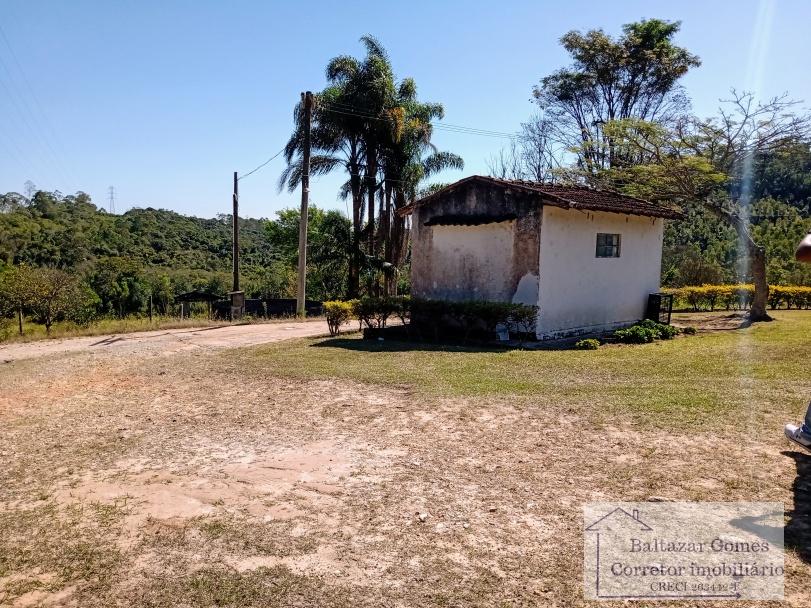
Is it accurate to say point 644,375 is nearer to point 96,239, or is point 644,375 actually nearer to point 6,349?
point 6,349

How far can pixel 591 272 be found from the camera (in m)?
15.3

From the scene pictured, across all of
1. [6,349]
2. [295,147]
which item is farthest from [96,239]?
[6,349]

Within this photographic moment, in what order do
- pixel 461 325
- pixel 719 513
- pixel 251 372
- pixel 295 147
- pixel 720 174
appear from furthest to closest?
pixel 295 147, pixel 720 174, pixel 461 325, pixel 251 372, pixel 719 513

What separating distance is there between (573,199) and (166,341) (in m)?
10.7

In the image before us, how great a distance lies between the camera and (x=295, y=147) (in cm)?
2495

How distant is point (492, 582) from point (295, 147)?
23366 millimetres

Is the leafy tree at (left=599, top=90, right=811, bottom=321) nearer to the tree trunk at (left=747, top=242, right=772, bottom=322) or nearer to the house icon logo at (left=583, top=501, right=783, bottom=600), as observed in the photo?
the tree trunk at (left=747, top=242, right=772, bottom=322)

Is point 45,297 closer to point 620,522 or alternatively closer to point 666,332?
point 666,332

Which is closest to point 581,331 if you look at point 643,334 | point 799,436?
point 643,334

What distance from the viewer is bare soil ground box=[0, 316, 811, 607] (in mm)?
3676

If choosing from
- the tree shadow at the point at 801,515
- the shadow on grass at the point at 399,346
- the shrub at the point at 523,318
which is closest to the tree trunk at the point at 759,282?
the shrub at the point at 523,318

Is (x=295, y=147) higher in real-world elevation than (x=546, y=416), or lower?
higher

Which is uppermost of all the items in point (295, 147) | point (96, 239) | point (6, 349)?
point (295, 147)

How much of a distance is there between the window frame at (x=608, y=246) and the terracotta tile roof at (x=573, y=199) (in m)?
0.75
